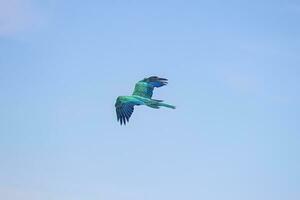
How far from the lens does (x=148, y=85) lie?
3528 centimetres

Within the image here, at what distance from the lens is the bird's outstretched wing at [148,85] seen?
1382 inches

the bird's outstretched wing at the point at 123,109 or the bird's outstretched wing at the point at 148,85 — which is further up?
the bird's outstretched wing at the point at 148,85

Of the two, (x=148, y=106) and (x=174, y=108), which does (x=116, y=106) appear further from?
(x=174, y=108)

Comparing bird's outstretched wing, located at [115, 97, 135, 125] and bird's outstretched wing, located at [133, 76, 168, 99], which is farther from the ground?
bird's outstretched wing, located at [133, 76, 168, 99]

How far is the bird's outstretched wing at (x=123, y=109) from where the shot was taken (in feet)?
115

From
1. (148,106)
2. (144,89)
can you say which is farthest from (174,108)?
(144,89)

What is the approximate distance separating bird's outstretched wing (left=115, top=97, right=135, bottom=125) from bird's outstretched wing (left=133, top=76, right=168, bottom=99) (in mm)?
1128

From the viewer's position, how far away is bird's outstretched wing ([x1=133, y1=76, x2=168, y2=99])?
3509 centimetres

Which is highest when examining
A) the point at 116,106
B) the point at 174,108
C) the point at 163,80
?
the point at 163,80

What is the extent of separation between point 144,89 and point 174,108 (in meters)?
6.28

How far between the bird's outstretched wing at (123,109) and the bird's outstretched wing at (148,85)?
3.70 ft

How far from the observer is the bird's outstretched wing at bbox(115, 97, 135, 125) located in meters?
34.9

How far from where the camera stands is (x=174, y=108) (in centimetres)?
2941

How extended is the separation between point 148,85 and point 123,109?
270 cm
